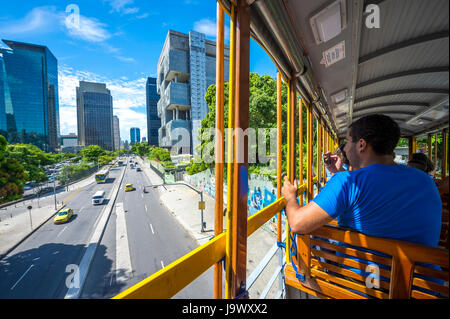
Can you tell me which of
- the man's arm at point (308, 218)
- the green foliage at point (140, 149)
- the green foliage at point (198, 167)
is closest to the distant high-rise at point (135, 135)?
the green foliage at point (140, 149)

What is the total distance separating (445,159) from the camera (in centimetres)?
55

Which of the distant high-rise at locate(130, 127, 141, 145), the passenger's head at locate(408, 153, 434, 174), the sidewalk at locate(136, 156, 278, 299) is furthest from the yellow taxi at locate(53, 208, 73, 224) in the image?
the distant high-rise at locate(130, 127, 141, 145)

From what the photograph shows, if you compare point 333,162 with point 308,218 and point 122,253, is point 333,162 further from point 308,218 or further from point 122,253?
point 122,253

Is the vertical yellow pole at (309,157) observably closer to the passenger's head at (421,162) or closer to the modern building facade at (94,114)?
the passenger's head at (421,162)

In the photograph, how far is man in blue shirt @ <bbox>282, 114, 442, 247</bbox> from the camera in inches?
32.9

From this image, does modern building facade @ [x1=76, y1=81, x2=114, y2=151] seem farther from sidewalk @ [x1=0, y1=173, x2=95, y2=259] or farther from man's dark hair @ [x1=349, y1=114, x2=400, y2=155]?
man's dark hair @ [x1=349, y1=114, x2=400, y2=155]

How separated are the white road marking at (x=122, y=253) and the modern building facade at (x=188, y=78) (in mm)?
8458

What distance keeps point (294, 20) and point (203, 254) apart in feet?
6.42

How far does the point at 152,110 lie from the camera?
57406 mm

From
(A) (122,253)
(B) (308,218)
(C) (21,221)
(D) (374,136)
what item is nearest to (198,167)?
(A) (122,253)

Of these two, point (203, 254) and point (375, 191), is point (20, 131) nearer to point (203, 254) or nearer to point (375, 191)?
point (203, 254)

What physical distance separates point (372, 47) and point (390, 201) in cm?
160
